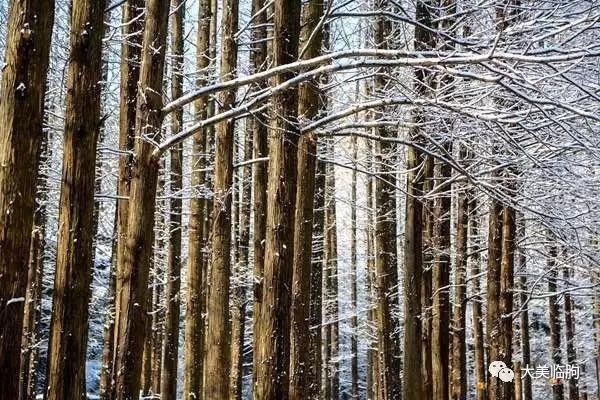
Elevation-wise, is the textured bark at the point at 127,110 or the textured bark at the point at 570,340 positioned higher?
the textured bark at the point at 127,110

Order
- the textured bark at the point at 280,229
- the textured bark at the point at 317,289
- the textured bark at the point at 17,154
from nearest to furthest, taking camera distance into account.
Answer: the textured bark at the point at 17,154, the textured bark at the point at 280,229, the textured bark at the point at 317,289

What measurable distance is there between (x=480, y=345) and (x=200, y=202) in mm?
9756

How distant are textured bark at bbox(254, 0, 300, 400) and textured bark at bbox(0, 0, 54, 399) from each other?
204 centimetres

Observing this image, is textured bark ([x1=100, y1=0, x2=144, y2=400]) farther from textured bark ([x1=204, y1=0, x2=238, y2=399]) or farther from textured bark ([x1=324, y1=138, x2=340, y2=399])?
textured bark ([x1=324, y1=138, x2=340, y2=399])

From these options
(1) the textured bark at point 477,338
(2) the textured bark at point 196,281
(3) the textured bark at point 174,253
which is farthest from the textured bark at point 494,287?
(3) the textured bark at point 174,253

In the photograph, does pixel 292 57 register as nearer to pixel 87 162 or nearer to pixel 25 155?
pixel 87 162

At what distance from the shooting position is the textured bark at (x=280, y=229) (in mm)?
5582

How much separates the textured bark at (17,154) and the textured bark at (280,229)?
6.69 feet

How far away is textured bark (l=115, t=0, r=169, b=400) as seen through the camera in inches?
232

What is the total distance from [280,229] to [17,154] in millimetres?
2333

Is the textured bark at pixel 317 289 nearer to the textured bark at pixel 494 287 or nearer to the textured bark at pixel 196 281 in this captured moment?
the textured bark at pixel 196 281

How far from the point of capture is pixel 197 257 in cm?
962

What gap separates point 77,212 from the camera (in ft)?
16.7

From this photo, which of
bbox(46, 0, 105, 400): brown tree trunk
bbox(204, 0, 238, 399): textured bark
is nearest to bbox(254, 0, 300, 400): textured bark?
bbox(46, 0, 105, 400): brown tree trunk
